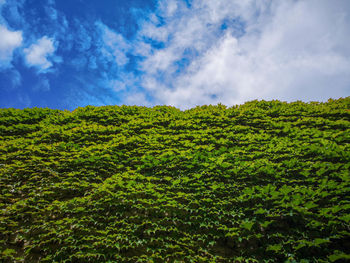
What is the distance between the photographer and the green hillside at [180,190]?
3.49 m

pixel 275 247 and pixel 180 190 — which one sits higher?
pixel 180 190

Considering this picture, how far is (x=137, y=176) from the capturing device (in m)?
5.16

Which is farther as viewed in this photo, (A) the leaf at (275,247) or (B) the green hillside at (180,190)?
(B) the green hillside at (180,190)

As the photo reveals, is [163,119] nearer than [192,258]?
No

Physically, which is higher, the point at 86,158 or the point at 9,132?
the point at 9,132

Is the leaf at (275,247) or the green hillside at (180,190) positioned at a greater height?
the green hillside at (180,190)

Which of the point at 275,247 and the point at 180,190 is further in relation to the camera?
the point at 180,190

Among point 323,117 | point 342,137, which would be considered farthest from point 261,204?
point 323,117

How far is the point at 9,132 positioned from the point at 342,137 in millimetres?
11875

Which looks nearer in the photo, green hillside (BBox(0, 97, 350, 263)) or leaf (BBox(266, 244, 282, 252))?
leaf (BBox(266, 244, 282, 252))

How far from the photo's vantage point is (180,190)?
4.72m

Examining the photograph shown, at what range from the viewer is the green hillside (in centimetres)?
349

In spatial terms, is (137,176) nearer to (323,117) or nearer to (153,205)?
(153,205)

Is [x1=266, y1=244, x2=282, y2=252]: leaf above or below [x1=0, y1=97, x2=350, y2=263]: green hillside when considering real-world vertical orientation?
below
